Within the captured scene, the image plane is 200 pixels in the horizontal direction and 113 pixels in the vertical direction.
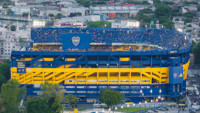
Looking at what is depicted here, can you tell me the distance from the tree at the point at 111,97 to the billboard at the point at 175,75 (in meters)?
8.98

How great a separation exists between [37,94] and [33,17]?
9687 centimetres

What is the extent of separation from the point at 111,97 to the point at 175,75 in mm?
11579

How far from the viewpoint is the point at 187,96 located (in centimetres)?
10231

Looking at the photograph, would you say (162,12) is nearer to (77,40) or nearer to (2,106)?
(77,40)

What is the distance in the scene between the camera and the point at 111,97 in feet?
303

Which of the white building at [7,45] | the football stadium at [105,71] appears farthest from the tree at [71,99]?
the white building at [7,45]

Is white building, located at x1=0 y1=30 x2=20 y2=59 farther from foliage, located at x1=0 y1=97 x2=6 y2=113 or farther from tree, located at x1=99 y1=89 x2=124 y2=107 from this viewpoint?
foliage, located at x1=0 y1=97 x2=6 y2=113

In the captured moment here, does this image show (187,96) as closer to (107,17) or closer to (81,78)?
(81,78)

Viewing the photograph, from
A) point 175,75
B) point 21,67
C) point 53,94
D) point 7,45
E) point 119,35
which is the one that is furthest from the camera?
point 7,45

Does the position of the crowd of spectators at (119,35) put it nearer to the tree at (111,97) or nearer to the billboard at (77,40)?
the billboard at (77,40)

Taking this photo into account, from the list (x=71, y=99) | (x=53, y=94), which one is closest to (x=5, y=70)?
(x=71, y=99)

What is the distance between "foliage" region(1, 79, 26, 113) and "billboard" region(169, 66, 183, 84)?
73.0 ft

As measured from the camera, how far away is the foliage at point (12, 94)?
86912mm

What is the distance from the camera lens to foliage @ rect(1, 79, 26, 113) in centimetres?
8691
